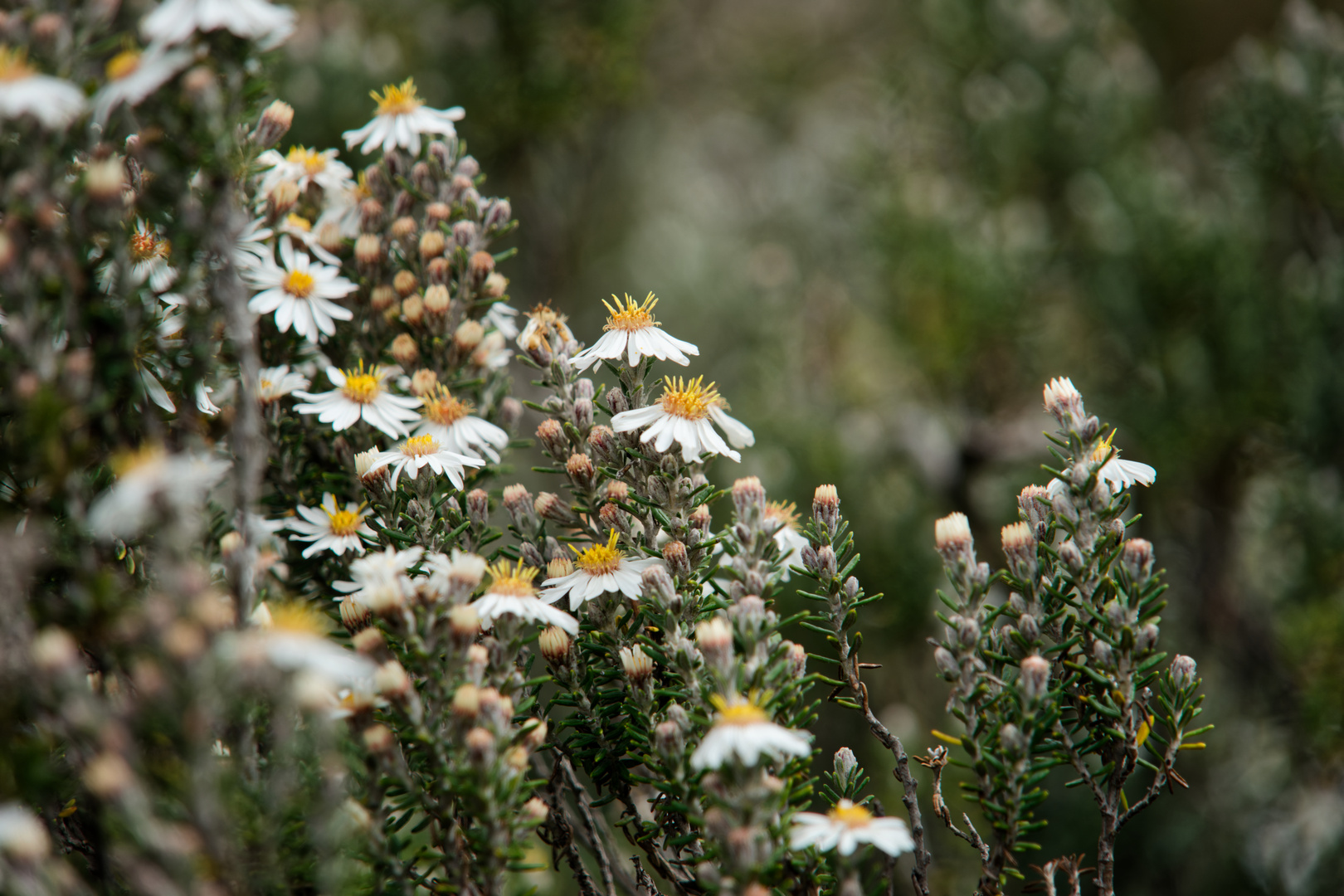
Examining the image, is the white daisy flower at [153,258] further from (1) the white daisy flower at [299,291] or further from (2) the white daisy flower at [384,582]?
(2) the white daisy flower at [384,582]

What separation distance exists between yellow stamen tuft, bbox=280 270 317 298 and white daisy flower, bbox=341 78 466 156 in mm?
271

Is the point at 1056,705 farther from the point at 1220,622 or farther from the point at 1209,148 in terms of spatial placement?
the point at 1209,148

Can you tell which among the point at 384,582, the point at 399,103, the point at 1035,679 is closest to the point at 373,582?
the point at 384,582

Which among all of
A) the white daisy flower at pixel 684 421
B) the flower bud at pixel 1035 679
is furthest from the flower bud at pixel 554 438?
the flower bud at pixel 1035 679

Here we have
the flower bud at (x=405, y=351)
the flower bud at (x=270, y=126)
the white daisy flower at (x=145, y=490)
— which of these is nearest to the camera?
the white daisy flower at (x=145, y=490)

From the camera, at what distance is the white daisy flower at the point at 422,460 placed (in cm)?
115

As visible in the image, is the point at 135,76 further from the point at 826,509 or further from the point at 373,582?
the point at 826,509

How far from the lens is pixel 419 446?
118 cm

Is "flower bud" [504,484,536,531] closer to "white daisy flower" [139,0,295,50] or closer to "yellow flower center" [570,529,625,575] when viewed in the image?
"yellow flower center" [570,529,625,575]

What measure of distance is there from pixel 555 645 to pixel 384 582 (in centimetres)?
24

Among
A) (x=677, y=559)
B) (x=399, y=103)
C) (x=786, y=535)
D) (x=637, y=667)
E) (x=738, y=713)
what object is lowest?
(x=738, y=713)

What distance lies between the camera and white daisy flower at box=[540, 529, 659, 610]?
1121mm

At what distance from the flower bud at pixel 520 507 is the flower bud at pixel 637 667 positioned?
270 mm

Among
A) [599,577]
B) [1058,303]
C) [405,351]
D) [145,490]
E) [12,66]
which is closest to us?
[145,490]
